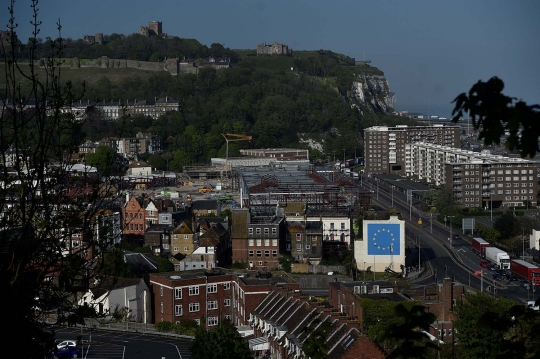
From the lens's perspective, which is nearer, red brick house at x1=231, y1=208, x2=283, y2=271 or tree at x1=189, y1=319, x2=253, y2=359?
tree at x1=189, y1=319, x2=253, y2=359

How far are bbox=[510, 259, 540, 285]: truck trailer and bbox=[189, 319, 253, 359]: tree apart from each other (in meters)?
6.02

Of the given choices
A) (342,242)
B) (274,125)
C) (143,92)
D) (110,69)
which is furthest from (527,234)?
(110,69)

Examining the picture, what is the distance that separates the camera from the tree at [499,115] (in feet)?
5.32

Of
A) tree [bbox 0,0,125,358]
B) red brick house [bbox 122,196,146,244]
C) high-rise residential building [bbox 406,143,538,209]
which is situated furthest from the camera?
high-rise residential building [bbox 406,143,538,209]

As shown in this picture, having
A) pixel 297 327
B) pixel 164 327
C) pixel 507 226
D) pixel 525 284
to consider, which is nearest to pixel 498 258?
pixel 525 284

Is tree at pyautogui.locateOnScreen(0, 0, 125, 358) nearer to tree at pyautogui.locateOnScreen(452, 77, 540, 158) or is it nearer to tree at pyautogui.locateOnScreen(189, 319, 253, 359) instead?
tree at pyautogui.locateOnScreen(452, 77, 540, 158)

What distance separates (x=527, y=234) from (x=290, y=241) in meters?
4.71

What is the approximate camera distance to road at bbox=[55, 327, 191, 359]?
7590 mm

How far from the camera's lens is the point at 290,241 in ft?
43.6

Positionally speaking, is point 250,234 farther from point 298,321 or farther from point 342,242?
point 298,321

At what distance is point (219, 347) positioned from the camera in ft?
21.7

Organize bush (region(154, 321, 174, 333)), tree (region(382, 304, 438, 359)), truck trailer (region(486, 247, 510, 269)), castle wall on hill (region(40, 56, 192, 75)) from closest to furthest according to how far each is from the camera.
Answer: tree (region(382, 304, 438, 359))
bush (region(154, 321, 174, 333))
truck trailer (region(486, 247, 510, 269))
castle wall on hill (region(40, 56, 192, 75))

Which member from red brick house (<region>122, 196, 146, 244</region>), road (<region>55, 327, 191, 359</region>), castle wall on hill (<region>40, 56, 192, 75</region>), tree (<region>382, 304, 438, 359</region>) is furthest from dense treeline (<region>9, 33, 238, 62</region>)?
tree (<region>382, 304, 438, 359</region>)

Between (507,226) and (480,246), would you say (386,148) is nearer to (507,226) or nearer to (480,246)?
(507,226)
